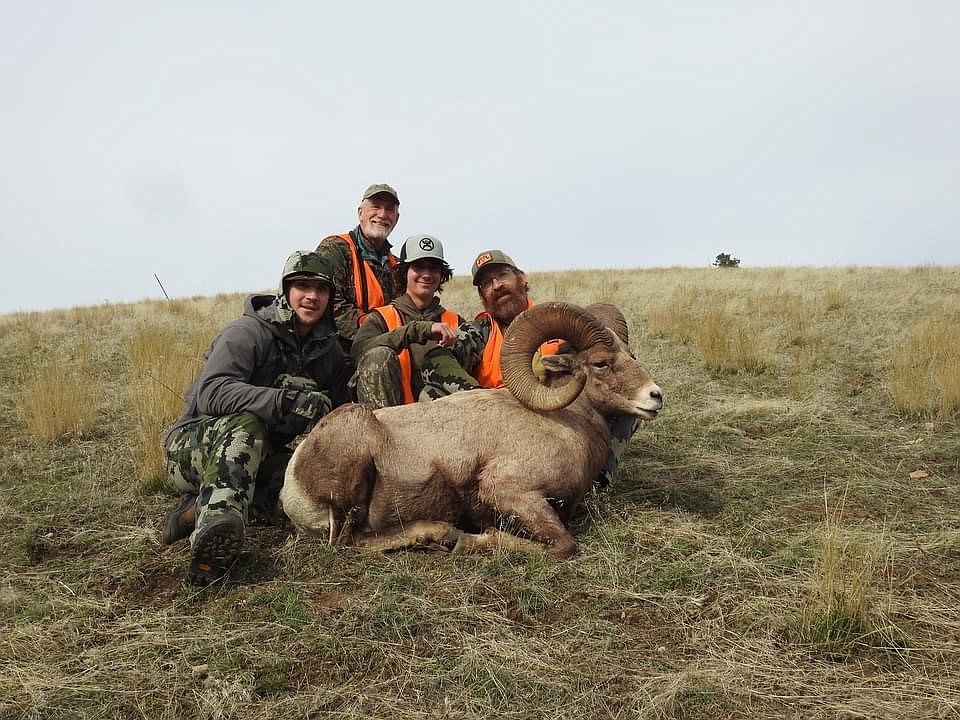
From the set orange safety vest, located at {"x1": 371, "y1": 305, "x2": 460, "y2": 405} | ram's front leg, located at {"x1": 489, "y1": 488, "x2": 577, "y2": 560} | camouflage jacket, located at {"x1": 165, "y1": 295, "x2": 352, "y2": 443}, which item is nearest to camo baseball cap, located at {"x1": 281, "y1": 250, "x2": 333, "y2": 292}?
camouflage jacket, located at {"x1": 165, "y1": 295, "x2": 352, "y2": 443}

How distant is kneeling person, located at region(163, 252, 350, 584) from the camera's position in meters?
4.16

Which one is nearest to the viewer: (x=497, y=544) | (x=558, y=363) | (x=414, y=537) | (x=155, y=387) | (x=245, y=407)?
(x=497, y=544)

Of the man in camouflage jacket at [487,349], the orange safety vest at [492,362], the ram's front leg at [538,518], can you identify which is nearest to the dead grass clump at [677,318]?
the man in camouflage jacket at [487,349]

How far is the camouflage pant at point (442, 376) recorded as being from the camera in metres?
5.69

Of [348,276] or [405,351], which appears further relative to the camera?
[348,276]

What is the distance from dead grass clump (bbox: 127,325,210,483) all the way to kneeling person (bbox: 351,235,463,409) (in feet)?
6.54

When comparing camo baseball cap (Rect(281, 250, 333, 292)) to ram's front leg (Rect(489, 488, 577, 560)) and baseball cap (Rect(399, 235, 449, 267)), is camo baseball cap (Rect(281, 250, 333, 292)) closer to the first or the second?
baseball cap (Rect(399, 235, 449, 267))

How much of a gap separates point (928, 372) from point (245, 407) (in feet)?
27.5

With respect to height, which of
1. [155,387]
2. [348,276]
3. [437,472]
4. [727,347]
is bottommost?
[437,472]

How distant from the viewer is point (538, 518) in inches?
176

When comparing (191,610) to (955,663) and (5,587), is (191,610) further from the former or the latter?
(955,663)

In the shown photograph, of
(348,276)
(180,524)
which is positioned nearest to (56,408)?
(348,276)

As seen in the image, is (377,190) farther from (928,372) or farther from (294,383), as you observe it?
(928,372)

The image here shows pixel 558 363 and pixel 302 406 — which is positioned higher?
pixel 558 363
